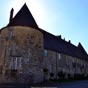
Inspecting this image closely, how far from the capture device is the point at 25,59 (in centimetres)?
2675

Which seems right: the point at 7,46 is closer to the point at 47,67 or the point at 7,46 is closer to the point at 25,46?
the point at 25,46

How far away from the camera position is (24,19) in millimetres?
28672

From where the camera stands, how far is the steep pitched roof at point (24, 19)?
28.0 m

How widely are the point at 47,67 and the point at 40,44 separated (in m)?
8.63

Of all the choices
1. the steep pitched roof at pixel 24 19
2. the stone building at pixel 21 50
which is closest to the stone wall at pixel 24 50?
the stone building at pixel 21 50

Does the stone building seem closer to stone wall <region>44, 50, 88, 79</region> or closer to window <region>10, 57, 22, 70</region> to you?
window <region>10, 57, 22, 70</region>

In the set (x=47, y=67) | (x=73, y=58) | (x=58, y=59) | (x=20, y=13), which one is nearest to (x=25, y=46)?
(x=20, y=13)

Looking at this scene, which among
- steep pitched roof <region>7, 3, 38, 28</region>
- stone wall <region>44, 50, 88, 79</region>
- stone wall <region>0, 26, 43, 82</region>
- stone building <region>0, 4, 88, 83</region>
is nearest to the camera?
stone building <region>0, 4, 88, 83</region>

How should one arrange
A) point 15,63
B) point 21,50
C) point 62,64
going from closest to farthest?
point 15,63, point 21,50, point 62,64

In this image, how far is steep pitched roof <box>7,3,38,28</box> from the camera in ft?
91.9

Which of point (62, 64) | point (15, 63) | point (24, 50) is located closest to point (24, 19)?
point (24, 50)

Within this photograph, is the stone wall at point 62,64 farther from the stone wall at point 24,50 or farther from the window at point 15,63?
the window at point 15,63

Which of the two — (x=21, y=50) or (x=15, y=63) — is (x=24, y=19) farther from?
(x=15, y=63)

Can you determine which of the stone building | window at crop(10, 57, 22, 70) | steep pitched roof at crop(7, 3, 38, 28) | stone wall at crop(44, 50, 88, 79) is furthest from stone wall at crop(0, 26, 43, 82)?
stone wall at crop(44, 50, 88, 79)
